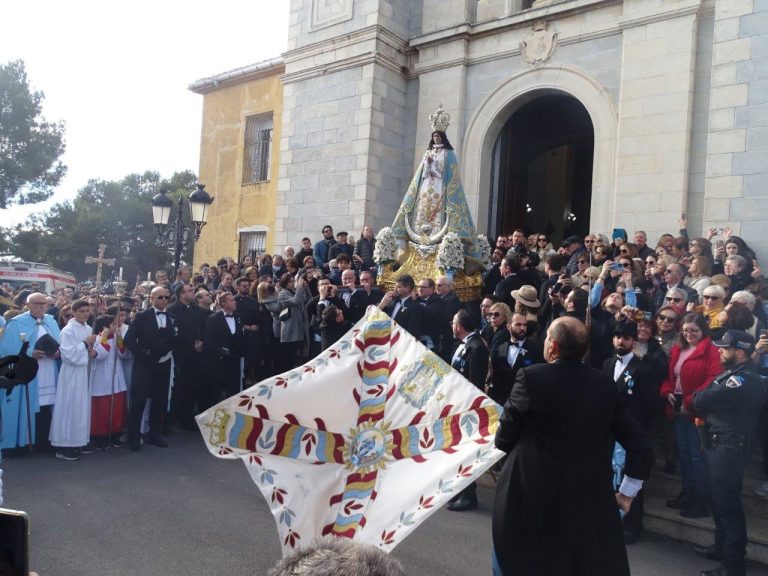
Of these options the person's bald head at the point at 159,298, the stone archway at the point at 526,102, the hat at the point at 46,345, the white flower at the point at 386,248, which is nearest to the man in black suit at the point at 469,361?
the person's bald head at the point at 159,298

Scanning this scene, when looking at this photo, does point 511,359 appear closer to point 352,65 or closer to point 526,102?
point 526,102

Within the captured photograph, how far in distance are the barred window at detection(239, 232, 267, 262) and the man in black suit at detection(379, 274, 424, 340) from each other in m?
11.1

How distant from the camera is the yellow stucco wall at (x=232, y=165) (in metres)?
19.1

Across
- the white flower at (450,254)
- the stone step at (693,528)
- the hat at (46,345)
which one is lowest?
the stone step at (693,528)

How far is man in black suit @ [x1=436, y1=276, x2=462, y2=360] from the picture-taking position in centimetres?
811

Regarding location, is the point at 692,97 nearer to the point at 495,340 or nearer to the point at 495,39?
the point at 495,39

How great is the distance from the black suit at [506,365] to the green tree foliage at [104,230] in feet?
105

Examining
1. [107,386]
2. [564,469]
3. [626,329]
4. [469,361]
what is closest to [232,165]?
[107,386]

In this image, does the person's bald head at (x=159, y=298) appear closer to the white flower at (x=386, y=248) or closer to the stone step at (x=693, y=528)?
the white flower at (x=386, y=248)

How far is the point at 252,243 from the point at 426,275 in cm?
1053

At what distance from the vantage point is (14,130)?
33.1 metres

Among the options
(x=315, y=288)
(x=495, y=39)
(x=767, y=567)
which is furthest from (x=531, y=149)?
(x=767, y=567)

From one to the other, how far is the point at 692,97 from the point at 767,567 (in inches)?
327

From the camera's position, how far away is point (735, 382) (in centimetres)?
465
